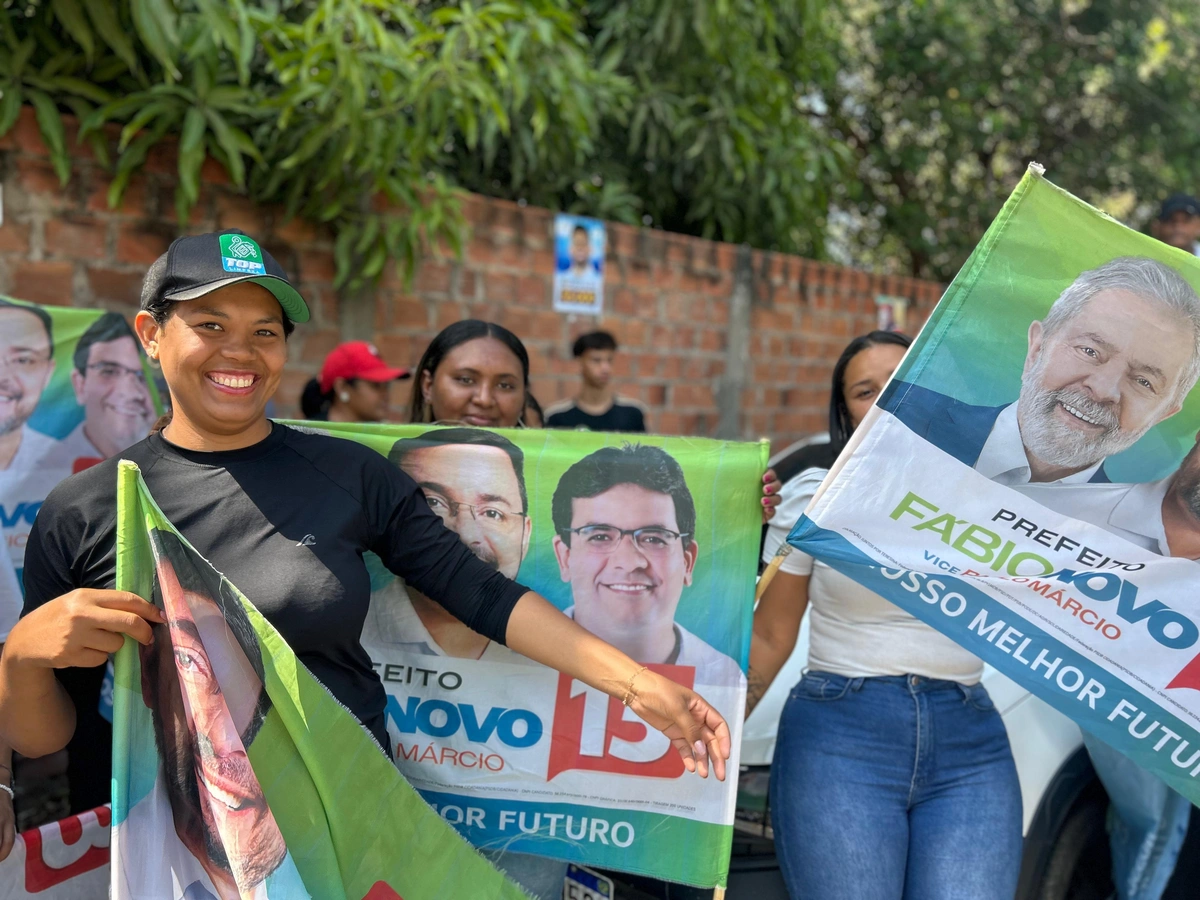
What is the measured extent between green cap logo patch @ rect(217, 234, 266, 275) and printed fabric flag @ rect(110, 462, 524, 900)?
0.42 metres

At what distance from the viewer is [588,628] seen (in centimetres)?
251

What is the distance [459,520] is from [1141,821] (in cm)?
204

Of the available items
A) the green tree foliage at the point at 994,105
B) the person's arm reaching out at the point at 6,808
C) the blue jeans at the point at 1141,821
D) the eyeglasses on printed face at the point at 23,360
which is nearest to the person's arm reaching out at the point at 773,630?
the blue jeans at the point at 1141,821

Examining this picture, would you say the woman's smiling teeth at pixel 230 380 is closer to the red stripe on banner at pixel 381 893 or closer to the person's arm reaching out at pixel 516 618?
the person's arm reaching out at pixel 516 618

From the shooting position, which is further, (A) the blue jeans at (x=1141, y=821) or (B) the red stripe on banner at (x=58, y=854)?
(A) the blue jeans at (x=1141, y=821)

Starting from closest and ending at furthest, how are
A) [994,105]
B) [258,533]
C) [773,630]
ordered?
1. [258,533]
2. [773,630]
3. [994,105]

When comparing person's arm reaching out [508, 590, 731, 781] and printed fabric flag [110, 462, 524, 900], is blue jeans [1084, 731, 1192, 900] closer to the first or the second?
person's arm reaching out [508, 590, 731, 781]

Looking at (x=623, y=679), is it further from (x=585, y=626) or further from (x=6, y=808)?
(x=6, y=808)

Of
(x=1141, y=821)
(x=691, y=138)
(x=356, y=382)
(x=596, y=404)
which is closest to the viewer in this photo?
(x=1141, y=821)

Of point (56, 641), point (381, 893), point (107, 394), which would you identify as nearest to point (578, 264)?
point (107, 394)

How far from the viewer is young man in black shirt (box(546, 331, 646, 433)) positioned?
6004mm

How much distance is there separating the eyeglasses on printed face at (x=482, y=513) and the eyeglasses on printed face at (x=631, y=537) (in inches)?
4.7

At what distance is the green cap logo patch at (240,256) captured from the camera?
6.61ft

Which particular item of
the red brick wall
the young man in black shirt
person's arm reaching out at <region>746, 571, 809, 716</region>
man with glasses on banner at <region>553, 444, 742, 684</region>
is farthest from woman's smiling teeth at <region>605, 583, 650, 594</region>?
the young man in black shirt
